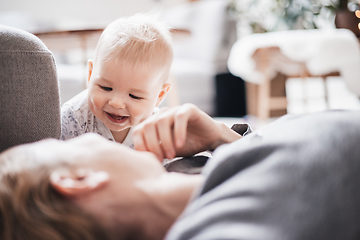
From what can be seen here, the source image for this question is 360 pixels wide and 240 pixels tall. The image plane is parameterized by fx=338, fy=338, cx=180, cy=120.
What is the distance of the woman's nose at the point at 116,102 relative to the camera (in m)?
0.99

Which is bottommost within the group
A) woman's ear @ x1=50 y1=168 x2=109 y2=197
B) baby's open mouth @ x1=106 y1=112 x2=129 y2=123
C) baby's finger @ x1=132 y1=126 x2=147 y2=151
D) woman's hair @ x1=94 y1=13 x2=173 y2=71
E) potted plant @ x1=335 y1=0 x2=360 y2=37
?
baby's open mouth @ x1=106 y1=112 x2=129 y2=123

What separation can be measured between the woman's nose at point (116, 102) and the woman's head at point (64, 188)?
0.51 metres

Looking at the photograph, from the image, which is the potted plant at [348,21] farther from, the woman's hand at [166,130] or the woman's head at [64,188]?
the woman's head at [64,188]

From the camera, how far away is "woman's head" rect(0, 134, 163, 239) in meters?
0.40

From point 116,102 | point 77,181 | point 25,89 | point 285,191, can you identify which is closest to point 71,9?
point 116,102

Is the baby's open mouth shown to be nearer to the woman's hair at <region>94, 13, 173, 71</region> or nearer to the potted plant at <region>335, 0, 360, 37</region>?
the woman's hair at <region>94, 13, 173, 71</region>

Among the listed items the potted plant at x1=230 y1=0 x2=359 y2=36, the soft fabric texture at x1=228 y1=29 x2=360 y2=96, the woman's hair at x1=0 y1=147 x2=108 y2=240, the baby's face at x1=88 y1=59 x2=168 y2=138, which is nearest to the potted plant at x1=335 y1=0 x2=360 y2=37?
the soft fabric texture at x1=228 y1=29 x2=360 y2=96

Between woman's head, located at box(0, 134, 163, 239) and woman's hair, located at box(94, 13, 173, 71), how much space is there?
60 cm

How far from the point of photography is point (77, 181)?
0.44 metres

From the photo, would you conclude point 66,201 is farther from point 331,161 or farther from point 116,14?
point 116,14

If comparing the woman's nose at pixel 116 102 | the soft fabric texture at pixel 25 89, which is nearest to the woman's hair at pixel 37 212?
the soft fabric texture at pixel 25 89

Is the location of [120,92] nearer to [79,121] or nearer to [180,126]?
[79,121]

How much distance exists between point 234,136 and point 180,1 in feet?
12.8

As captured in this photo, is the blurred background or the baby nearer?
the baby
